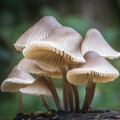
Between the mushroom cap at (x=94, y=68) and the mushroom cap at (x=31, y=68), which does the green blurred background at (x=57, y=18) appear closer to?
the mushroom cap at (x=31, y=68)

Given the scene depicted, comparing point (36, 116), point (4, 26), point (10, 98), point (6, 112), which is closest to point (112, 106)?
point (6, 112)

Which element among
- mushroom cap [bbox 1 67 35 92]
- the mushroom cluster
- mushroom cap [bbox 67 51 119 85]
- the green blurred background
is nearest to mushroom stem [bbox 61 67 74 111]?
the mushroom cluster

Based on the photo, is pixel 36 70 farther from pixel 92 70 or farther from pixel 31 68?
pixel 92 70

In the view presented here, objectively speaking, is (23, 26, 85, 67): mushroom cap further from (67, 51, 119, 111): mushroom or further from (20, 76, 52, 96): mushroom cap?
(20, 76, 52, 96): mushroom cap

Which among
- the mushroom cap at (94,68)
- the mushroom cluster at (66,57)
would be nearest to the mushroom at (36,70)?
the mushroom cluster at (66,57)

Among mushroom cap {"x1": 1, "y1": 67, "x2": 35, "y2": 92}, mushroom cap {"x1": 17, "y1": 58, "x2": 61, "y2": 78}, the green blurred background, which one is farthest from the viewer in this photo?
the green blurred background

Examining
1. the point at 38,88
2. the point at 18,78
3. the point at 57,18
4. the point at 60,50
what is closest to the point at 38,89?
the point at 38,88

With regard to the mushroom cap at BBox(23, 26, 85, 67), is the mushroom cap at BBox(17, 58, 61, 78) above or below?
below
